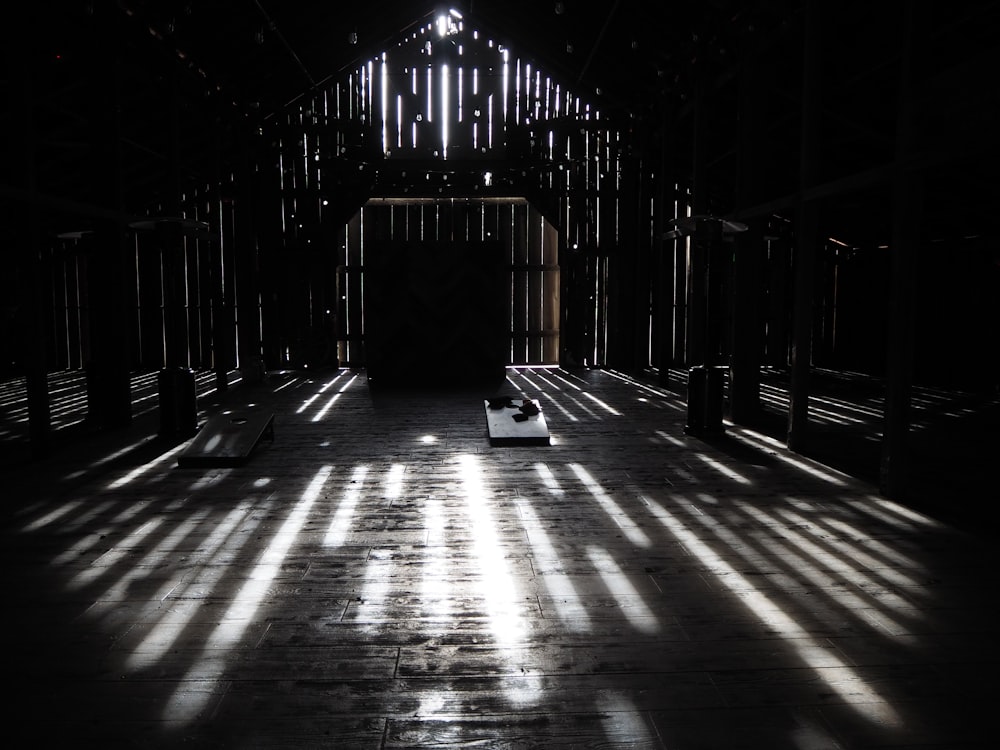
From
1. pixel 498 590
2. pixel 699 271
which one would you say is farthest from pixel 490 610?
pixel 699 271

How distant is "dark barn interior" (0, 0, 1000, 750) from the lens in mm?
3195

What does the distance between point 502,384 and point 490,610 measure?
11465mm

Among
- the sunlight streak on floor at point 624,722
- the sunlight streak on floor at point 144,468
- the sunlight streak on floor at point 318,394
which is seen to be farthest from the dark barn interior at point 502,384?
the sunlight streak on floor at point 318,394

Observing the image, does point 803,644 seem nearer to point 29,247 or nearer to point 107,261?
point 29,247

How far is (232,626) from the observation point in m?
3.67

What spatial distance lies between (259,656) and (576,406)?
9.00 m

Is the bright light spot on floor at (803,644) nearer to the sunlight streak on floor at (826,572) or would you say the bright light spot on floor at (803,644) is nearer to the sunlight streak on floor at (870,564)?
the sunlight streak on floor at (826,572)

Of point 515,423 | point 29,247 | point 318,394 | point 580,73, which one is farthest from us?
point 580,73

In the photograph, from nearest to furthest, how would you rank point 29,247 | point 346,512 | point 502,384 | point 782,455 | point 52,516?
1. point 52,516
2. point 346,512
3. point 29,247
4. point 782,455
5. point 502,384

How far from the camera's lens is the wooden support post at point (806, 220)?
786 centimetres

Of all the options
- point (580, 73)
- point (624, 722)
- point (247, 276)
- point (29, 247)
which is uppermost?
point (580, 73)

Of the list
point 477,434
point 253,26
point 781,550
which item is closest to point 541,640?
point 781,550

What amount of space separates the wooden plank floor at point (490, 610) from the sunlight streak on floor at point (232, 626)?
16 millimetres

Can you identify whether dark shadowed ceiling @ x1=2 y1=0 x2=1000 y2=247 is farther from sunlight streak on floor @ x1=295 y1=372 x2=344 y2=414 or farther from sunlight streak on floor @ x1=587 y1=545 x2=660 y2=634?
sunlight streak on floor @ x1=295 y1=372 x2=344 y2=414
